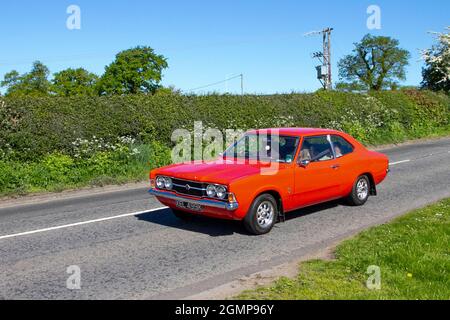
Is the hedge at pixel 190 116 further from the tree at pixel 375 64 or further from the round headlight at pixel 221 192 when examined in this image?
the tree at pixel 375 64

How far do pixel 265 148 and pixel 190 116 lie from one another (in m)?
9.20

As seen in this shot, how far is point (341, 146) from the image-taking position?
9.48m

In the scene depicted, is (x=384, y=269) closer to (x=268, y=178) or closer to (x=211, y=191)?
(x=268, y=178)

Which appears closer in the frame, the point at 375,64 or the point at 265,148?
the point at 265,148

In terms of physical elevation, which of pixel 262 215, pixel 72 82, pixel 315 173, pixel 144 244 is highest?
pixel 72 82

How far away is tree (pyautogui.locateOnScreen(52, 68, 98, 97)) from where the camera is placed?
76.9 metres

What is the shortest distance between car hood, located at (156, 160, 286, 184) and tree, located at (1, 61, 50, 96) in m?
76.0

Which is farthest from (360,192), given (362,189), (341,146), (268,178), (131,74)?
(131,74)

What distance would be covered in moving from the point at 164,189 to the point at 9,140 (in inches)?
300

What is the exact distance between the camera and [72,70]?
7950cm

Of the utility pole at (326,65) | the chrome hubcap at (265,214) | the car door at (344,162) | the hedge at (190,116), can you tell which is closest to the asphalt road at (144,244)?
the chrome hubcap at (265,214)

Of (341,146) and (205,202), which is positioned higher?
(341,146)
